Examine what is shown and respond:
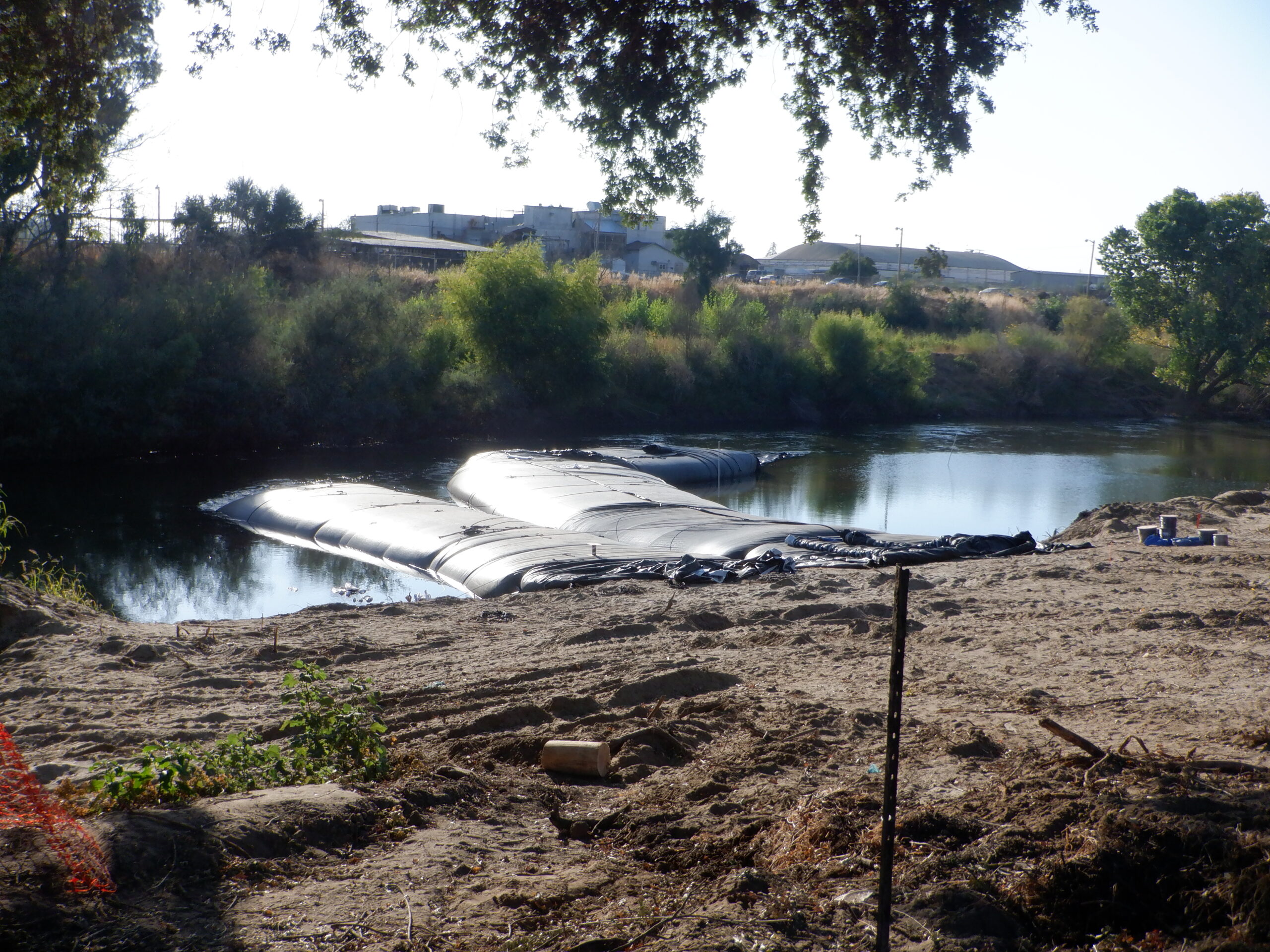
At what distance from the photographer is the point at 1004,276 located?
9244 centimetres

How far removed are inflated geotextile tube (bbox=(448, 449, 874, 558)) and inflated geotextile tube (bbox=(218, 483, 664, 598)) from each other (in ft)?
3.44

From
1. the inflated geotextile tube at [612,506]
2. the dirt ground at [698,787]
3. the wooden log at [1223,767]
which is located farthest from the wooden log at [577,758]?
the inflated geotextile tube at [612,506]

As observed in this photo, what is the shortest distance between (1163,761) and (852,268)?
64.1 meters

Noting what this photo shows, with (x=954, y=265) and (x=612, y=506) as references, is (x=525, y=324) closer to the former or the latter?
(x=612, y=506)

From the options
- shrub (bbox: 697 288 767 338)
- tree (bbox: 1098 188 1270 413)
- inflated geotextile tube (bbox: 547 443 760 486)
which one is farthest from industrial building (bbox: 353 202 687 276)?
inflated geotextile tube (bbox: 547 443 760 486)

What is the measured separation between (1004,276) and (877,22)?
9376 centimetres

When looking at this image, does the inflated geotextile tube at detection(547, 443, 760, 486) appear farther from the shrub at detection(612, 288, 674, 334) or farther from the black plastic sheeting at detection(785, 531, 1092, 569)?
the shrub at detection(612, 288, 674, 334)

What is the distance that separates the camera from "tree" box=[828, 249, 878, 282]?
64.4 m

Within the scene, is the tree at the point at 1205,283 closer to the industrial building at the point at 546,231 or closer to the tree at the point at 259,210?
the industrial building at the point at 546,231

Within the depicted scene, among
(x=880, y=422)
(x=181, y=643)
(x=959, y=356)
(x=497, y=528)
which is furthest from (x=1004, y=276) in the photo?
(x=181, y=643)

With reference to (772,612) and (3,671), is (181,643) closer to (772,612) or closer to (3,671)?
(3,671)

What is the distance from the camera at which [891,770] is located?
227 cm

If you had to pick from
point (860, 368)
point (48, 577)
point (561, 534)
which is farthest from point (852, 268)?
point (48, 577)

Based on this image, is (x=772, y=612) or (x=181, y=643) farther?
(x=772, y=612)
